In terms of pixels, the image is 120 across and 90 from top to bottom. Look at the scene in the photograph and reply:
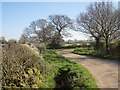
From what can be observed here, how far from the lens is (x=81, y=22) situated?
34.9 meters

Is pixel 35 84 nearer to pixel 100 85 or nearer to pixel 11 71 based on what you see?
pixel 11 71

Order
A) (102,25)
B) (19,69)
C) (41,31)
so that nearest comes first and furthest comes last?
(19,69) → (102,25) → (41,31)

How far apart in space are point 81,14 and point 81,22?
3.96ft

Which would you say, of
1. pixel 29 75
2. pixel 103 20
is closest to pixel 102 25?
pixel 103 20

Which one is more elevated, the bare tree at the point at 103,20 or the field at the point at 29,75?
the bare tree at the point at 103,20

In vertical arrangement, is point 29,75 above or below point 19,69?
below

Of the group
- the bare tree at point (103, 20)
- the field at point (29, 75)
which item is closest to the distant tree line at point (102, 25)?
the bare tree at point (103, 20)

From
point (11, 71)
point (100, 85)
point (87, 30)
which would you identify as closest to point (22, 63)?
point (11, 71)

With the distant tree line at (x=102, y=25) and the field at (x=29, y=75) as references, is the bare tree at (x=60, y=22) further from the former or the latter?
the field at (x=29, y=75)

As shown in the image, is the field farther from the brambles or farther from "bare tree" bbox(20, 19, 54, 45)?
"bare tree" bbox(20, 19, 54, 45)

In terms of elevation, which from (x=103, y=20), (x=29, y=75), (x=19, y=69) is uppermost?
(x=103, y=20)

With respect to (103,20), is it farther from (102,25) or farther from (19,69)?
(19,69)

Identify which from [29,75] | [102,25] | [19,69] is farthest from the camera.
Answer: [102,25]

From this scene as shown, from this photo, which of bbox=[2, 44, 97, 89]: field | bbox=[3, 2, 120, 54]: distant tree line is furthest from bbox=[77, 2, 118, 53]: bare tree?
bbox=[2, 44, 97, 89]: field
